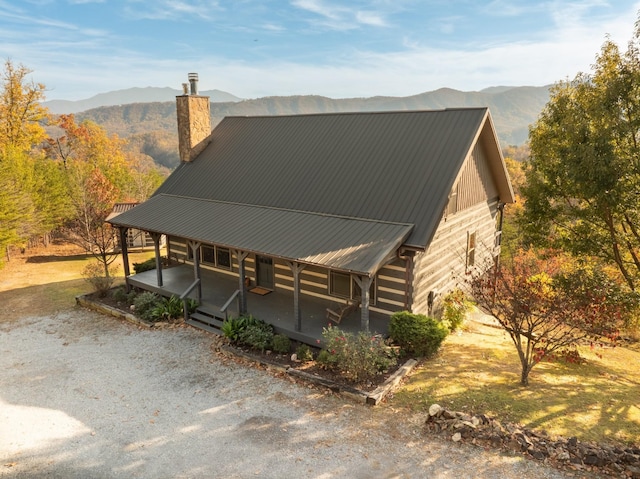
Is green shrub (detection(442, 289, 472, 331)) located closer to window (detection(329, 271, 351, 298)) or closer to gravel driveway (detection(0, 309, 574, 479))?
window (detection(329, 271, 351, 298))

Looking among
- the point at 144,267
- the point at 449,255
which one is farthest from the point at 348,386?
the point at 144,267

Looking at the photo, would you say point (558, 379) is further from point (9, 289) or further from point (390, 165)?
point (9, 289)

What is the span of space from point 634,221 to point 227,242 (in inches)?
577

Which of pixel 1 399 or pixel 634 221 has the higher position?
pixel 634 221

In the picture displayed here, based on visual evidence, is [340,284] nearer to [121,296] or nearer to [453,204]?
[453,204]

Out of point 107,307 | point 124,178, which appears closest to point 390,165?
point 107,307

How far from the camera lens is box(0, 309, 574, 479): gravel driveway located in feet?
30.2

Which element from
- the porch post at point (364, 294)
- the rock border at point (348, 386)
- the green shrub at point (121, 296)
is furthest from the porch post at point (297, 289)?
the green shrub at point (121, 296)

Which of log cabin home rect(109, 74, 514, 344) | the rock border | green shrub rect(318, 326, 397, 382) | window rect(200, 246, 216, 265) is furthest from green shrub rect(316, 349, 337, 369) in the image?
window rect(200, 246, 216, 265)

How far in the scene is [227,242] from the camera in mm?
15766

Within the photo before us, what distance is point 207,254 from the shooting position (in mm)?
21078

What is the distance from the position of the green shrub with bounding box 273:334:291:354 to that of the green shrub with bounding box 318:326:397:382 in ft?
5.07

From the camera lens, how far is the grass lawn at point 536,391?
34.4 ft

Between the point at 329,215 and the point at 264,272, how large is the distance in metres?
4.33
